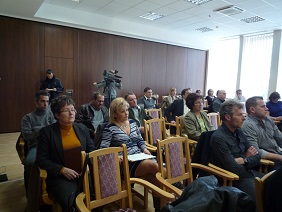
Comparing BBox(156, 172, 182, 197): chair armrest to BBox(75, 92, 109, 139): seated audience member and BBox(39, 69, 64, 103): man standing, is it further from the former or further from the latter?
BBox(39, 69, 64, 103): man standing

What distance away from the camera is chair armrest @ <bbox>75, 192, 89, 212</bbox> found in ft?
4.30

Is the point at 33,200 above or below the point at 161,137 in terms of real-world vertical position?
below

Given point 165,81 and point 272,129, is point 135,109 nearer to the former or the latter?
point 272,129

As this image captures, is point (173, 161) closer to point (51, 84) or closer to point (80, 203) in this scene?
point (80, 203)

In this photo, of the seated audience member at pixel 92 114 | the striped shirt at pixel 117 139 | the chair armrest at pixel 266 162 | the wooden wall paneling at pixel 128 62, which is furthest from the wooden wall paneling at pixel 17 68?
the chair armrest at pixel 266 162

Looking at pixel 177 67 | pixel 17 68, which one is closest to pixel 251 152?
pixel 17 68

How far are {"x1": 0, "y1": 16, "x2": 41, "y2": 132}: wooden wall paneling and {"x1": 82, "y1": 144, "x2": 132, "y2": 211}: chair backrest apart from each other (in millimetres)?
4668

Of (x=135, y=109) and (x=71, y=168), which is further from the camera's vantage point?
(x=135, y=109)

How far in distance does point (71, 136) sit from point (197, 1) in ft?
14.4

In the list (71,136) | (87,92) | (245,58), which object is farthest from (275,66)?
(71,136)

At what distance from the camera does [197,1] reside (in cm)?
488

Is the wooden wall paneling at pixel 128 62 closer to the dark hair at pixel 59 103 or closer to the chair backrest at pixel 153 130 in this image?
the chair backrest at pixel 153 130

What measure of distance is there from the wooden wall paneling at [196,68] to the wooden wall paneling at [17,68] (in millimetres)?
5613

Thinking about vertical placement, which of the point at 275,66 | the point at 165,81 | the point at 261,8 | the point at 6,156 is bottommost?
the point at 6,156
